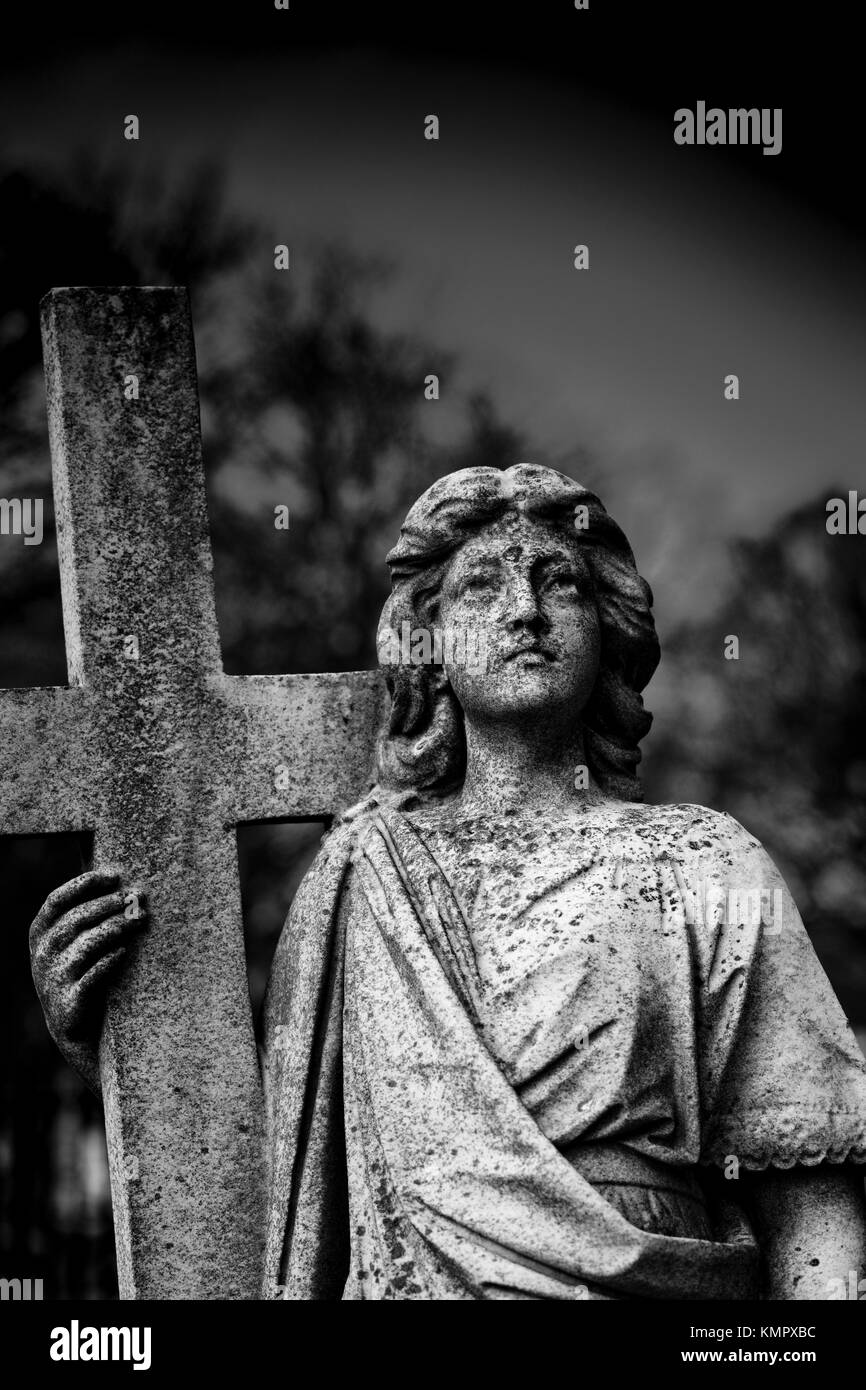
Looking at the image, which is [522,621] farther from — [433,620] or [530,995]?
[530,995]

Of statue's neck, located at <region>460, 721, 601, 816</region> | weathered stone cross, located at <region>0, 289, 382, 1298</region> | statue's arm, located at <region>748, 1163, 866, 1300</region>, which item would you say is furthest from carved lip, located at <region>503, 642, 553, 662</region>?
statue's arm, located at <region>748, 1163, 866, 1300</region>

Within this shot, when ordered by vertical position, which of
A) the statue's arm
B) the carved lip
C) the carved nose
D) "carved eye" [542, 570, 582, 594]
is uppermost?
"carved eye" [542, 570, 582, 594]

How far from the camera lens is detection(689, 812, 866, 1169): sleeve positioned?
6750mm

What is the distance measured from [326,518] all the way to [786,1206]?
6.93m

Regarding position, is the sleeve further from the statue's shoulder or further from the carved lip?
the carved lip

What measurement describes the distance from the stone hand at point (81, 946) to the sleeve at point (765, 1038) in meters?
1.40

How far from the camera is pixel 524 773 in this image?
7.23 m

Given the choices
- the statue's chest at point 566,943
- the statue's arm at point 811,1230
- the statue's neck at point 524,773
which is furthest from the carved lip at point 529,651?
the statue's arm at point 811,1230

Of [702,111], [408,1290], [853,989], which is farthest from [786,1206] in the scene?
[853,989]

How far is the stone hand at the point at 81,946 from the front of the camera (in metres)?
7.19

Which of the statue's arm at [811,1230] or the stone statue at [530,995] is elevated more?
the stone statue at [530,995]

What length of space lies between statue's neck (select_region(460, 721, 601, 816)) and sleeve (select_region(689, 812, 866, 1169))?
43cm

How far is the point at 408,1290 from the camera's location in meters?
6.55

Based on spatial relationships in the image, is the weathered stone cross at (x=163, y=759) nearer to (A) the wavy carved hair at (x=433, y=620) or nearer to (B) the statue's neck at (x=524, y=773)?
(A) the wavy carved hair at (x=433, y=620)
